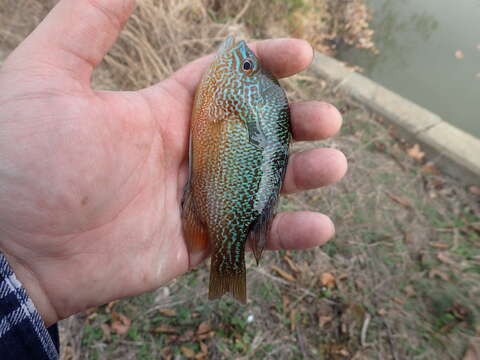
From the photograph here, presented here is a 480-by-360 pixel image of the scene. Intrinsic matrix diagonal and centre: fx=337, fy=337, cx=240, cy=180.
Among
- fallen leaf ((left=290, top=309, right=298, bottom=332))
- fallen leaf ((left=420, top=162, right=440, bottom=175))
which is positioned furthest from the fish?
fallen leaf ((left=420, top=162, right=440, bottom=175))

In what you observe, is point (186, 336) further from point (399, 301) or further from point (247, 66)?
point (247, 66)

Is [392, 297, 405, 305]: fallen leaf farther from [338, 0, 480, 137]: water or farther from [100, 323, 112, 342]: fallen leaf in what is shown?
[338, 0, 480, 137]: water

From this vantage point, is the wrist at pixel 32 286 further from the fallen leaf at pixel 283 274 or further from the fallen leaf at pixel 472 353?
the fallen leaf at pixel 472 353

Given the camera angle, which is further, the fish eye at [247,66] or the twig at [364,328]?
the twig at [364,328]

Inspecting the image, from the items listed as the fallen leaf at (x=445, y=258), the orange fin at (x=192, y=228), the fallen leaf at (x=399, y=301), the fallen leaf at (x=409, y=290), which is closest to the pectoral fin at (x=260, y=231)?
the orange fin at (x=192, y=228)

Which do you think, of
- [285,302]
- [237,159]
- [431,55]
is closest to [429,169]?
[285,302]

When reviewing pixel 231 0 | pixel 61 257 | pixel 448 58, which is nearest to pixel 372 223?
pixel 61 257
